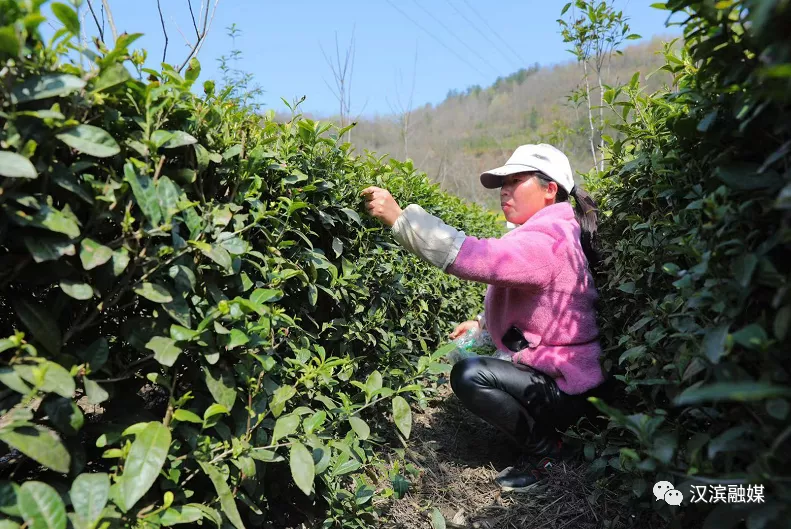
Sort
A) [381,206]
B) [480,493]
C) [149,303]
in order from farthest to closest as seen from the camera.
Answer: [480,493] < [381,206] < [149,303]

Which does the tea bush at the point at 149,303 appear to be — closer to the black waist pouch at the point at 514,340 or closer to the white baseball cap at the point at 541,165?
the black waist pouch at the point at 514,340

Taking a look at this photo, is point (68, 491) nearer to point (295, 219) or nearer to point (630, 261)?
point (295, 219)

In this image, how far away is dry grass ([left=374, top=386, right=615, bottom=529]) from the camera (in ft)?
6.98

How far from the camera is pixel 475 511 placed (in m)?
2.24

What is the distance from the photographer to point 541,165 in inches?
102

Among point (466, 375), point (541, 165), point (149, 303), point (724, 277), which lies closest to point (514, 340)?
point (466, 375)

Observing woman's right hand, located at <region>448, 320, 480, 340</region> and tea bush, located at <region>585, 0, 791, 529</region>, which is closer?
tea bush, located at <region>585, 0, 791, 529</region>

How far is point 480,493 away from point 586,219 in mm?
1414

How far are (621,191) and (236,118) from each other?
1.59 metres

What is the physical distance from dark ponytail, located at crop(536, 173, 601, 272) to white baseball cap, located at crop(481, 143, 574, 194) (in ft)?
0.15

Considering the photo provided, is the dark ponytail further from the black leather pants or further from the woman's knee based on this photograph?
the woman's knee

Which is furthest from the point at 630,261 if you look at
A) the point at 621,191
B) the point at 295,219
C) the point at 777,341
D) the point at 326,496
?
the point at 326,496

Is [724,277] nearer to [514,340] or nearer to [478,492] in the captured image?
[514,340]

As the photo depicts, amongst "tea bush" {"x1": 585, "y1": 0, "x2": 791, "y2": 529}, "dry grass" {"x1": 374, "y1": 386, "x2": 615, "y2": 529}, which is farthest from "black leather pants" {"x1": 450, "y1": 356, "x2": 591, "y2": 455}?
"tea bush" {"x1": 585, "y1": 0, "x2": 791, "y2": 529}
